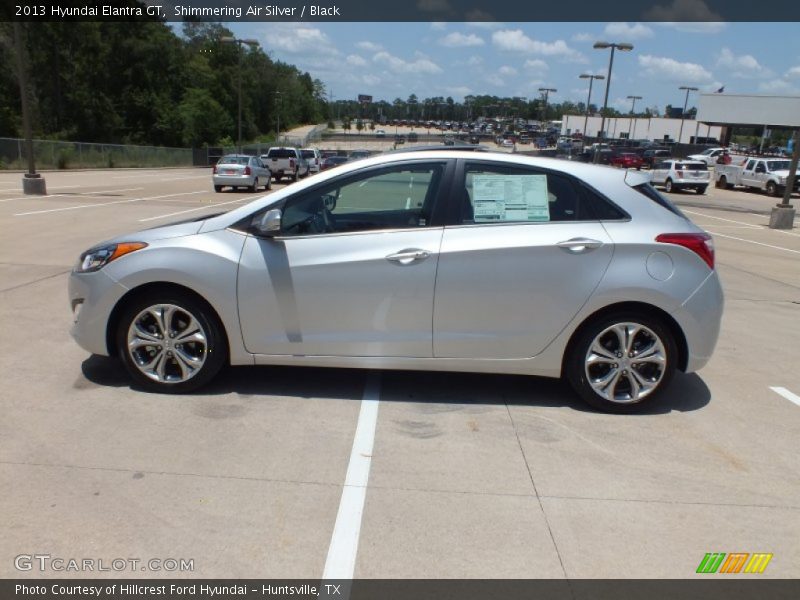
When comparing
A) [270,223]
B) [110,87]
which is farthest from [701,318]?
[110,87]

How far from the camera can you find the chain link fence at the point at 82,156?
37.3 metres

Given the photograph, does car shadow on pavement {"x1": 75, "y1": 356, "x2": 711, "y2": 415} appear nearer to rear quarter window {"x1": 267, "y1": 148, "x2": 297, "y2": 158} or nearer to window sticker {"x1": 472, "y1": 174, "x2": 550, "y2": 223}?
window sticker {"x1": 472, "y1": 174, "x2": 550, "y2": 223}

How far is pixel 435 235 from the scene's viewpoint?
458 centimetres

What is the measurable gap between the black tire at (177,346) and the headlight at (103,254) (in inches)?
13.1

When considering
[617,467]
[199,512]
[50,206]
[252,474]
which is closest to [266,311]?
[252,474]

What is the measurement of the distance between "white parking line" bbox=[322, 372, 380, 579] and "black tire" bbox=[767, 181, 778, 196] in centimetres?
3661

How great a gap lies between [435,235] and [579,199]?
105cm

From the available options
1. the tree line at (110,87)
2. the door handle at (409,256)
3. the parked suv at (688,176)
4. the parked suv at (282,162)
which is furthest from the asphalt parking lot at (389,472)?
the tree line at (110,87)

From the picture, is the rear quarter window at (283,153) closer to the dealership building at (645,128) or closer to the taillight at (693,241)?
the taillight at (693,241)

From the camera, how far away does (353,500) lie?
3.54m

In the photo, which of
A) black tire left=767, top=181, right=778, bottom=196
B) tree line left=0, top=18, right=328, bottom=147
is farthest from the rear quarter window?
tree line left=0, top=18, right=328, bottom=147

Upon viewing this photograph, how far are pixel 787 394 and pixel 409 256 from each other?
3262 millimetres

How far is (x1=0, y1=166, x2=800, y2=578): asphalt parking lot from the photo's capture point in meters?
3.12
